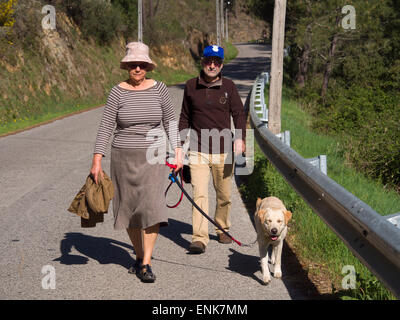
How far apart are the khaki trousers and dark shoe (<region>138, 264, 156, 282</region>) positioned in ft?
3.49

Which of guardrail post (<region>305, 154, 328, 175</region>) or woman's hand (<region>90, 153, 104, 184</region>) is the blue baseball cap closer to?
guardrail post (<region>305, 154, 328, 175</region>)

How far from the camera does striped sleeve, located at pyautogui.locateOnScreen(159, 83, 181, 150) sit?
17.1 ft

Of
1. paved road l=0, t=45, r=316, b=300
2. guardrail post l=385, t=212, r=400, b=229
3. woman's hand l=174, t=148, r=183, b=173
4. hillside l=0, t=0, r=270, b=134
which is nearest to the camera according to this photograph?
guardrail post l=385, t=212, r=400, b=229

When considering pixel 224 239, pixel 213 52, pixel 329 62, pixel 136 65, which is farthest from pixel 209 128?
pixel 329 62

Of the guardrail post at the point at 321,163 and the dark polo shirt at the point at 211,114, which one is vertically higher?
the dark polo shirt at the point at 211,114

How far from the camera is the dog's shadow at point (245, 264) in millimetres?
5273

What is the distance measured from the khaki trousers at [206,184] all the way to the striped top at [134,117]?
123 centimetres

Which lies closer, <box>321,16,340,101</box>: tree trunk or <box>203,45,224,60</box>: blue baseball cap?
<box>203,45,224,60</box>: blue baseball cap

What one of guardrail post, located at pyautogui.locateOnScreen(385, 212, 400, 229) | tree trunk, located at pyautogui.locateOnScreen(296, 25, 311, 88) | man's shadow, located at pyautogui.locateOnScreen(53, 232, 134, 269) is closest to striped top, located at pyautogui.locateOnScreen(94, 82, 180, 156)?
man's shadow, located at pyautogui.locateOnScreen(53, 232, 134, 269)

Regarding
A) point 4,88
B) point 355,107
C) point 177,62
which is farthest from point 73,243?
point 177,62

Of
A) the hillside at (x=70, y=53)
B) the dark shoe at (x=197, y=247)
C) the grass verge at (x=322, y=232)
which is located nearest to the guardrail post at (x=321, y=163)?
the grass verge at (x=322, y=232)

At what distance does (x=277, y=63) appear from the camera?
12.5 meters

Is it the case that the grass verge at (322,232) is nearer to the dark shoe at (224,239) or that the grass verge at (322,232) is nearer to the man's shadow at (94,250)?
the dark shoe at (224,239)
